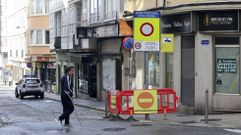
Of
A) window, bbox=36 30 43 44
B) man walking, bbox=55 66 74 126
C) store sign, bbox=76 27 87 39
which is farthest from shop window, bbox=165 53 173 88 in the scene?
window, bbox=36 30 43 44

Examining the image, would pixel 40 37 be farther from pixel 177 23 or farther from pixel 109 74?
pixel 177 23

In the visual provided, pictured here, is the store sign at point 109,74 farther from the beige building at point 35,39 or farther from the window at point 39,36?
the window at point 39,36

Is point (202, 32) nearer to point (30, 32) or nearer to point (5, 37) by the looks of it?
point (30, 32)

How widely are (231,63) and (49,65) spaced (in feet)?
128

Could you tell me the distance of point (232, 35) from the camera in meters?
Result: 19.8

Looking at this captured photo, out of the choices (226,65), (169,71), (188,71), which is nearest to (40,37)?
(169,71)

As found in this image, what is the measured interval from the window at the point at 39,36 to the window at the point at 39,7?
2.01 metres

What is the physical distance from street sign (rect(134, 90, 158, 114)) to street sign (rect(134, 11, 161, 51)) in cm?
152

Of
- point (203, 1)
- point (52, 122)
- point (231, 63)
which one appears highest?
point (203, 1)

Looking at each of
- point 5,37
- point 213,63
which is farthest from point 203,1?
point 5,37

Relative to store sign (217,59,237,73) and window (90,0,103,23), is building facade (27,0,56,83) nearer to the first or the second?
window (90,0,103,23)

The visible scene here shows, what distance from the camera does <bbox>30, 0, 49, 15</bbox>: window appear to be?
55.9 meters

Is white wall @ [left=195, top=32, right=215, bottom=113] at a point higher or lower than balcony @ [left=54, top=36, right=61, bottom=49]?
lower

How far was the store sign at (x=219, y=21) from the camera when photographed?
63.5ft
